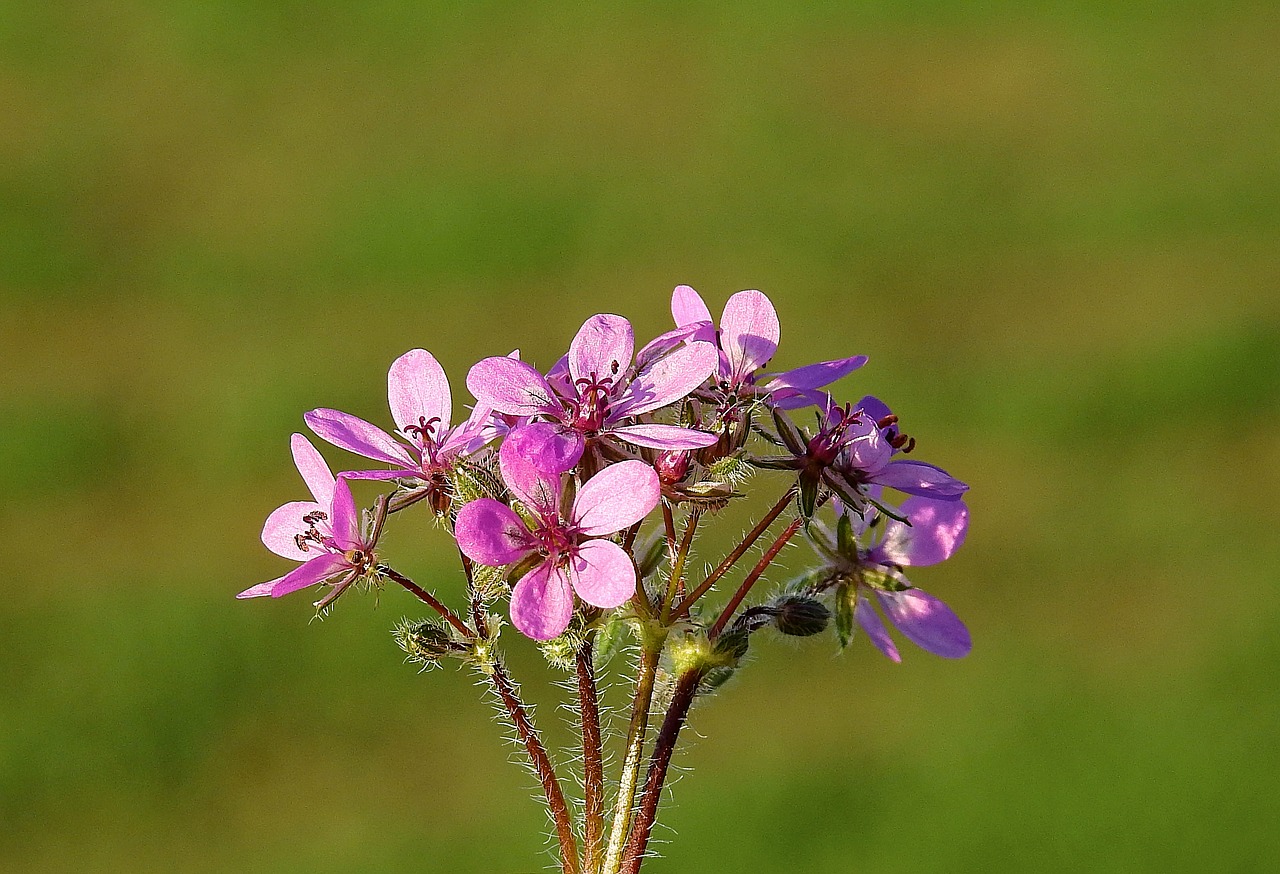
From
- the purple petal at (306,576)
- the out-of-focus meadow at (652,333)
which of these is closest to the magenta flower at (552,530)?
the purple petal at (306,576)

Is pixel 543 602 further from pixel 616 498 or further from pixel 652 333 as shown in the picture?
pixel 652 333

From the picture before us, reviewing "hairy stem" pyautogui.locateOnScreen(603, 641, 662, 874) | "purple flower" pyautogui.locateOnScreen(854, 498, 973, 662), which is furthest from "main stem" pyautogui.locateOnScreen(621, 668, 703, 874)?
"purple flower" pyautogui.locateOnScreen(854, 498, 973, 662)

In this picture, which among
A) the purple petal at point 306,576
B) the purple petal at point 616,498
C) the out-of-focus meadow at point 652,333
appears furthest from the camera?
the out-of-focus meadow at point 652,333

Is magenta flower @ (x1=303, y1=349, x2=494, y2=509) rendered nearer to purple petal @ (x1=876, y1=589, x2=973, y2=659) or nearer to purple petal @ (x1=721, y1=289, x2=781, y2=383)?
purple petal @ (x1=721, y1=289, x2=781, y2=383)

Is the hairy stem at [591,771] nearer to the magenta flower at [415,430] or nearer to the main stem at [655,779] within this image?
the main stem at [655,779]

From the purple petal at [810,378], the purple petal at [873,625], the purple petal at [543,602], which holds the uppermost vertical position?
the purple petal at [810,378]

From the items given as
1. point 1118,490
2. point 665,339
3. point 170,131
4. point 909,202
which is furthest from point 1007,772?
point 170,131

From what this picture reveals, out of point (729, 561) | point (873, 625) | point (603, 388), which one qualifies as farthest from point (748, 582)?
point (603, 388)

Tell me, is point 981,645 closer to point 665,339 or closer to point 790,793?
point 790,793
